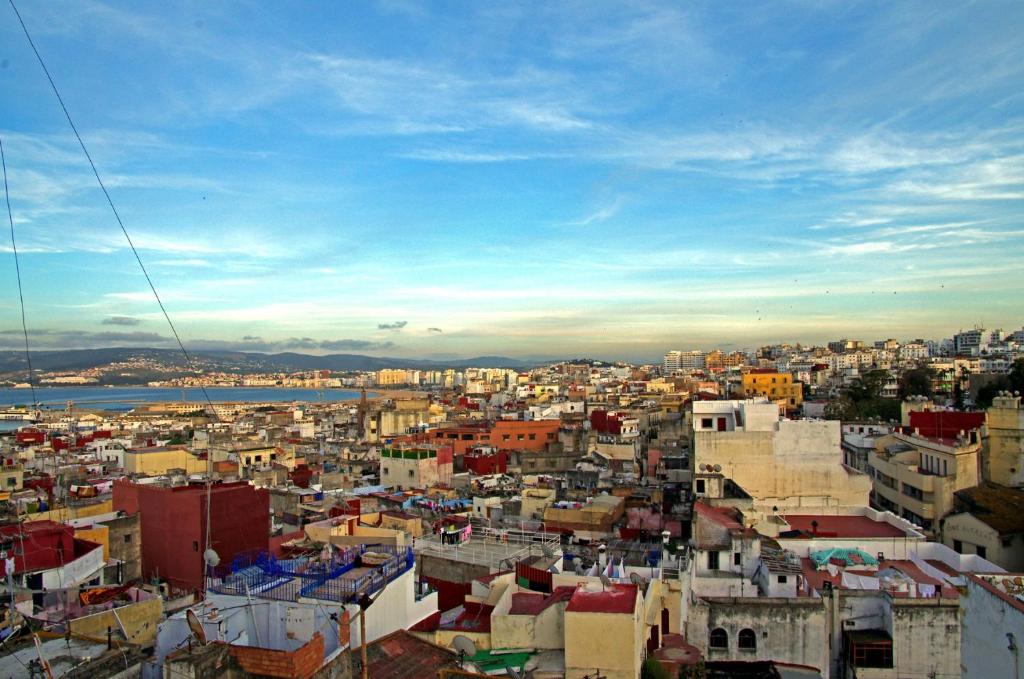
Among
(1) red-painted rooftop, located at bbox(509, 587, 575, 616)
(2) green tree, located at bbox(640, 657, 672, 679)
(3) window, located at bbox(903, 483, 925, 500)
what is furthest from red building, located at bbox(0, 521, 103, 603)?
(3) window, located at bbox(903, 483, 925, 500)

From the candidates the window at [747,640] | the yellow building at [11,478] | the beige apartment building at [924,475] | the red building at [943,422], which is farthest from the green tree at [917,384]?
the yellow building at [11,478]

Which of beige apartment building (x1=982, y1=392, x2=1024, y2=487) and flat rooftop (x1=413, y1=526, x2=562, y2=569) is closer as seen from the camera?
flat rooftop (x1=413, y1=526, x2=562, y2=569)

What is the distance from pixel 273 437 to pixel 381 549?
3566 cm

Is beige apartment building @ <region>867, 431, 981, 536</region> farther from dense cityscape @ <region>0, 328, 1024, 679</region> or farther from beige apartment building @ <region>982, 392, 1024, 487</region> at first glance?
beige apartment building @ <region>982, 392, 1024, 487</region>

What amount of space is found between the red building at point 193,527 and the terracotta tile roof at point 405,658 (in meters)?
5.89

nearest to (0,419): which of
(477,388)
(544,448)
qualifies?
(477,388)

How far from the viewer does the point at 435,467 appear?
25141mm

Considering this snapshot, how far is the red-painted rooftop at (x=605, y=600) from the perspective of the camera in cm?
698

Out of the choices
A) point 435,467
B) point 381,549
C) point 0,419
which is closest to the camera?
point 381,549

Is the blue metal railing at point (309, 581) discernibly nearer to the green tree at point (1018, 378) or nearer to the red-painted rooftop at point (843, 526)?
the red-painted rooftop at point (843, 526)

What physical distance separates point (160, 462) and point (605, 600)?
27.0 meters

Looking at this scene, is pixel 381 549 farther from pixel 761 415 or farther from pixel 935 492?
pixel 935 492

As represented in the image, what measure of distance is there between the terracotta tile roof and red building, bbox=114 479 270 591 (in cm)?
589

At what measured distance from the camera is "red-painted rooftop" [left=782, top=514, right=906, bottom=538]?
15.0m
